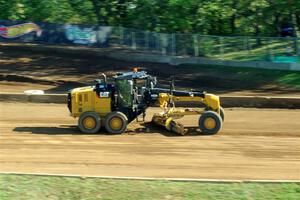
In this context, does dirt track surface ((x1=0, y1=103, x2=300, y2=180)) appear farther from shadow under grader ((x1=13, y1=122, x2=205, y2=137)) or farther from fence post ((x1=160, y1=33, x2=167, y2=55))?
fence post ((x1=160, y1=33, x2=167, y2=55))

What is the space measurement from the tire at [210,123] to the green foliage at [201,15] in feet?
61.4

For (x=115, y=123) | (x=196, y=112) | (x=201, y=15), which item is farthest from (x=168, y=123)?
(x=201, y=15)

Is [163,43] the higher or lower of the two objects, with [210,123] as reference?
higher

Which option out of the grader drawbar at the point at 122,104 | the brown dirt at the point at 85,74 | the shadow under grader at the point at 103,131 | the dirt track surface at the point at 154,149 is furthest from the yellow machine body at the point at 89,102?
the brown dirt at the point at 85,74

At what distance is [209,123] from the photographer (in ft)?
56.4

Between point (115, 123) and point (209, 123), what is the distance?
9.10 feet

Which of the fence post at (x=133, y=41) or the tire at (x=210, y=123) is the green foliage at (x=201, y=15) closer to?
the fence post at (x=133, y=41)

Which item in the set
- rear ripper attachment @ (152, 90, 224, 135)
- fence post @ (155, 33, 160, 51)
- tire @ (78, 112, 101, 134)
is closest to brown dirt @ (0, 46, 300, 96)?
fence post @ (155, 33, 160, 51)

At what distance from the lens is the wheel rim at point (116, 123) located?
17.0 meters

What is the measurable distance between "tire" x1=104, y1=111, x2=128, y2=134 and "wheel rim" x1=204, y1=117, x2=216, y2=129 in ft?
7.75

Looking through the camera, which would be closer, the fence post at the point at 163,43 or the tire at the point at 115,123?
the tire at the point at 115,123

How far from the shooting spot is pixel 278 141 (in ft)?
53.9

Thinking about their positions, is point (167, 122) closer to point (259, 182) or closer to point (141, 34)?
point (259, 182)

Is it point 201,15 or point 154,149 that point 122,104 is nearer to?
point 154,149
